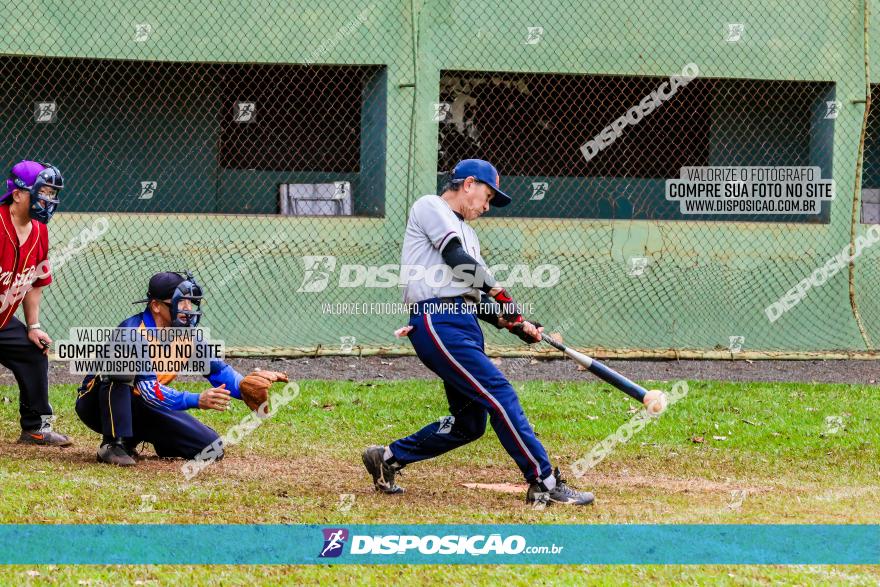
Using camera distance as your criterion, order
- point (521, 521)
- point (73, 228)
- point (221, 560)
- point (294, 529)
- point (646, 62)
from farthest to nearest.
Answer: point (646, 62) → point (73, 228) → point (521, 521) → point (294, 529) → point (221, 560)

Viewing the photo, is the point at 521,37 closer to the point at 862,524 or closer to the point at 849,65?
the point at 849,65

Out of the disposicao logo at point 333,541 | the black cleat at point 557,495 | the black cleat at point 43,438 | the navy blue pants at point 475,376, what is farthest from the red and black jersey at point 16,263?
the black cleat at point 557,495

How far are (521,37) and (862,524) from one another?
800 cm

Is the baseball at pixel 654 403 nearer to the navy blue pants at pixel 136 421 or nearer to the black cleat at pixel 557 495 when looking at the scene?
the black cleat at pixel 557 495

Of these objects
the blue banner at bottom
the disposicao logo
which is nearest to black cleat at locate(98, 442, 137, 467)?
the blue banner at bottom

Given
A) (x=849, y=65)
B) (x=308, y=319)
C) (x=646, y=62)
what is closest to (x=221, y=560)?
(x=308, y=319)

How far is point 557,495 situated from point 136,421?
2.73 metres

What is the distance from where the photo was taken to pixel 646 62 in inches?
515

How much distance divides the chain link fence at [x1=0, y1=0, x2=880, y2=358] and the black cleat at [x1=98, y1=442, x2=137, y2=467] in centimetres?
495

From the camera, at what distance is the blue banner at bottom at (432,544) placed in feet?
17.0

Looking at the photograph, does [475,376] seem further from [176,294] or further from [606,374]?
[176,294]

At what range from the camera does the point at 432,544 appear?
5457mm

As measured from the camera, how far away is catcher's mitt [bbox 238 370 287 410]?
22.4ft

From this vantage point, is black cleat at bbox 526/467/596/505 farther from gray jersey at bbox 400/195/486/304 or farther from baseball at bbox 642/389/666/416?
gray jersey at bbox 400/195/486/304
